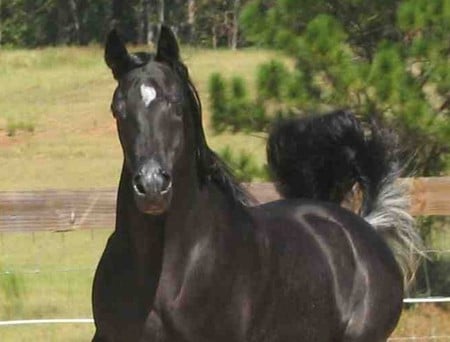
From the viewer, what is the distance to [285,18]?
847 centimetres

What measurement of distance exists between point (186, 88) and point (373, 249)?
1663 millimetres

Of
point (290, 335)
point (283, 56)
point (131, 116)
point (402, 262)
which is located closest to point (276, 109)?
point (283, 56)

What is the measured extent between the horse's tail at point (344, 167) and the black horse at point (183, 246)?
3.07 feet

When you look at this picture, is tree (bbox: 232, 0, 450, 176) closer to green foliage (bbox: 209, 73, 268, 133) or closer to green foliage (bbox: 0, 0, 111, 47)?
green foliage (bbox: 209, 73, 268, 133)

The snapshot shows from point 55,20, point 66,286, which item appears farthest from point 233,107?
point 55,20

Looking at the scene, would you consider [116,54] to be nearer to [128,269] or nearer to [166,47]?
[166,47]

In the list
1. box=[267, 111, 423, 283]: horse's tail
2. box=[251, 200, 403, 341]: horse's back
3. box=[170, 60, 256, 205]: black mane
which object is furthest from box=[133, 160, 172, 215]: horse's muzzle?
box=[267, 111, 423, 283]: horse's tail

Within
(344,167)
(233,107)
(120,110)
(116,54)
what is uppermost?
(116,54)

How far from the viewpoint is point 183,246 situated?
4.27 m

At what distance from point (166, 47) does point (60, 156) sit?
18169 mm

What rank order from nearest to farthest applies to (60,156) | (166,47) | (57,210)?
1. (166,47)
2. (57,210)
3. (60,156)

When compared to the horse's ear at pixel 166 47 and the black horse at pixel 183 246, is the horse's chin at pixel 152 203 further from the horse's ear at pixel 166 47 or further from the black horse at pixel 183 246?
the horse's ear at pixel 166 47

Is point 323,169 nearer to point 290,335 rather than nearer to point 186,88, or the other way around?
point 290,335

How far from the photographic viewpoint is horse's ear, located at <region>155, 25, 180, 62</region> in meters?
4.18
